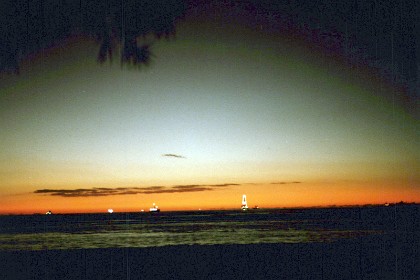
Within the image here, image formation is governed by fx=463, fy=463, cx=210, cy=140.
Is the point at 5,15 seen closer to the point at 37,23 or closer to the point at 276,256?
the point at 37,23

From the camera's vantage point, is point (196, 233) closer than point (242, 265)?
No

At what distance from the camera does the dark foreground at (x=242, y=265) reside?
469 inches

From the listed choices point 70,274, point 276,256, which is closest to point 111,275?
point 70,274

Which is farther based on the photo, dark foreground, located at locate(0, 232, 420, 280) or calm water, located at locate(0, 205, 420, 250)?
calm water, located at locate(0, 205, 420, 250)

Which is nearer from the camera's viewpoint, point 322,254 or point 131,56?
point 131,56

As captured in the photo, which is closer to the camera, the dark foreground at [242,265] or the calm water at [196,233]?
the dark foreground at [242,265]

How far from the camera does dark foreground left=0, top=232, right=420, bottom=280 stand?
11914mm

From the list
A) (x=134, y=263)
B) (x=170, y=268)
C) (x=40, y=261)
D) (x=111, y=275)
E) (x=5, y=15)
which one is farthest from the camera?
(x=40, y=261)

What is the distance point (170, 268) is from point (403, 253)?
25.1 ft

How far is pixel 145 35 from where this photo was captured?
268 inches

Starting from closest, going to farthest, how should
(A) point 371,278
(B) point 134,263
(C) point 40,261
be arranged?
(A) point 371,278 → (B) point 134,263 → (C) point 40,261

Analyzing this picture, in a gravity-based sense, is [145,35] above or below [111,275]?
above

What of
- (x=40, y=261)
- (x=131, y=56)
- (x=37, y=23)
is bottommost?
(x=40, y=261)

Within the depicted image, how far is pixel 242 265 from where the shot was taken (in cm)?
1362
